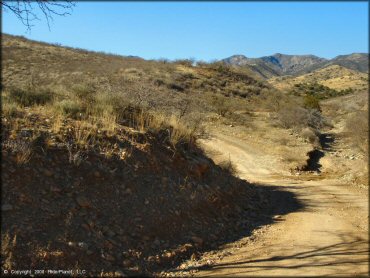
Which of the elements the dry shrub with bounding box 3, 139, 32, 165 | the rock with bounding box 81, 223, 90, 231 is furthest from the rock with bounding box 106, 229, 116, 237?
the dry shrub with bounding box 3, 139, 32, 165

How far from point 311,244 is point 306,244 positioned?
70 millimetres

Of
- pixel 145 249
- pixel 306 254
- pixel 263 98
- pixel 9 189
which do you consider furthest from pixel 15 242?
pixel 263 98

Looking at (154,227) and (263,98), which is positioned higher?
(263,98)

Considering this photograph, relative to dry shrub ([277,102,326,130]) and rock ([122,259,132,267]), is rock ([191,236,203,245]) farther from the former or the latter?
dry shrub ([277,102,326,130])

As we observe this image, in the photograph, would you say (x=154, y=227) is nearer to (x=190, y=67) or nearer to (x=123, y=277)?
(x=123, y=277)

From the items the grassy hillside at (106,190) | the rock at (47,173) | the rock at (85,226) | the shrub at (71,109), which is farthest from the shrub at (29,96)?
the rock at (85,226)

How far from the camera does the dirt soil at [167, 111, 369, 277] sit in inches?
199

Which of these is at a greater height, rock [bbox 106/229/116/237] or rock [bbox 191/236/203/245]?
rock [bbox 106/229/116/237]

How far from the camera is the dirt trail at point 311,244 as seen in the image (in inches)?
198

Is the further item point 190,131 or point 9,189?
point 190,131

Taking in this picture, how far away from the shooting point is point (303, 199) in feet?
30.7

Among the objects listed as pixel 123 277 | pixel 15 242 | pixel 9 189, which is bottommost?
pixel 123 277

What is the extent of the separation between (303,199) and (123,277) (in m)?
5.69

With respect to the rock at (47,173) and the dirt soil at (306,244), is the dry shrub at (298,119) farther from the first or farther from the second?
the rock at (47,173)
